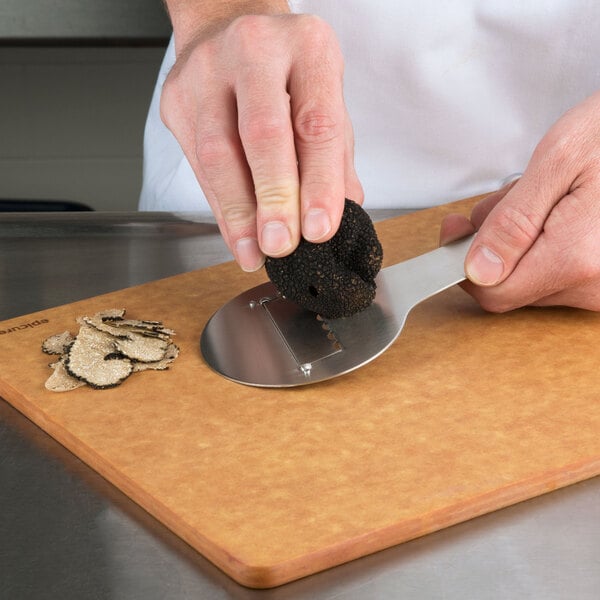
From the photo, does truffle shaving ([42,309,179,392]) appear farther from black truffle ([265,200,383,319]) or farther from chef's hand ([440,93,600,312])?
chef's hand ([440,93,600,312])

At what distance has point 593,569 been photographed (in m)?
0.54

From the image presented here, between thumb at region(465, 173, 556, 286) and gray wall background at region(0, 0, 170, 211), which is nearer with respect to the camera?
thumb at region(465, 173, 556, 286)

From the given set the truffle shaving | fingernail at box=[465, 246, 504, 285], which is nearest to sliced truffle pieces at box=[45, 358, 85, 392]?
the truffle shaving

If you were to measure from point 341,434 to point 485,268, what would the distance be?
0.22 m

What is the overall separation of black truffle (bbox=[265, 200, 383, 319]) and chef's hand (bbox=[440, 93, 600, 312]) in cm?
11

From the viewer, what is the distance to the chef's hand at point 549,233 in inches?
31.7

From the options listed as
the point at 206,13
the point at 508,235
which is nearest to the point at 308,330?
the point at 508,235

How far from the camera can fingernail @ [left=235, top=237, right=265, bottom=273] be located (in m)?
0.74

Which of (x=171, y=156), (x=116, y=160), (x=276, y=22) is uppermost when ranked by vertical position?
(x=276, y=22)

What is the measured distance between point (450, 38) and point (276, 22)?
1.29 feet

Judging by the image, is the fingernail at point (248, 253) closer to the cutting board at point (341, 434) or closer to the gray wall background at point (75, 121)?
the cutting board at point (341, 434)

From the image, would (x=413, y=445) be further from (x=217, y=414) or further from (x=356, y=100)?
(x=356, y=100)

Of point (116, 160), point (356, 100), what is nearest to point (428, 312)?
point (356, 100)

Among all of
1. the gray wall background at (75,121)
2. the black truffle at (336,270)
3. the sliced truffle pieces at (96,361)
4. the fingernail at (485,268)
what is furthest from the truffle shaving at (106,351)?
the gray wall background at (75,121)
